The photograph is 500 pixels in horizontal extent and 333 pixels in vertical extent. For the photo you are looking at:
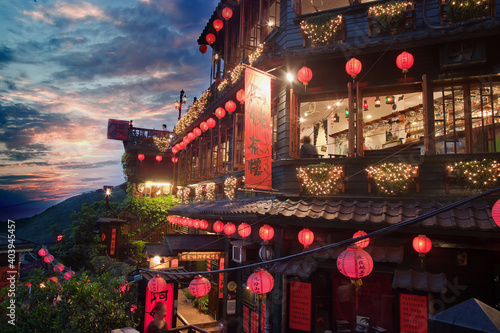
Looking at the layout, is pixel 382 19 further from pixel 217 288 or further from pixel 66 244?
pixel 66 244

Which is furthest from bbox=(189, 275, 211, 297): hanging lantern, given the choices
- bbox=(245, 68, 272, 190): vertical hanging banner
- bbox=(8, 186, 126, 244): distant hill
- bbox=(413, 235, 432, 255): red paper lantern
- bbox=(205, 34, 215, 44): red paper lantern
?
bbox=(8, 186, 126, 244): distant hill

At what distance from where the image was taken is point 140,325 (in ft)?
33.0

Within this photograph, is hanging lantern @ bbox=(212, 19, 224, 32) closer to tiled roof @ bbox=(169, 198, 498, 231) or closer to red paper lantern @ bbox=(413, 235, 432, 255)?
tiled roof @ bbox=(169, 198, 498, 231)

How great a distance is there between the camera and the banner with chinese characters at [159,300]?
33.6 ft

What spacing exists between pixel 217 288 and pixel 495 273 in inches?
446

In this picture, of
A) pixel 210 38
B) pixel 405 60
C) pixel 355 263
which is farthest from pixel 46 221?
pixel 405 60

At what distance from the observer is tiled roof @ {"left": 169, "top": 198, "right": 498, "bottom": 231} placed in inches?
284

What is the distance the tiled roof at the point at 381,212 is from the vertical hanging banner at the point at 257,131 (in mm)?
981

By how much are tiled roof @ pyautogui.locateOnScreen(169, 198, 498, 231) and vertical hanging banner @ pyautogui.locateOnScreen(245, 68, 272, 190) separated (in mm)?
981

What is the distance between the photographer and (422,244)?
7.76 meters

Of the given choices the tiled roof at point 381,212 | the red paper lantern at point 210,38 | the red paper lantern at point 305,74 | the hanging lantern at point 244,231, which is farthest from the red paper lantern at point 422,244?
the red paper lantern at point 210,38

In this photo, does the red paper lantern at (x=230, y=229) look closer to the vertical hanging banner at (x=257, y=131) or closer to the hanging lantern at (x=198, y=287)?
the hanging lantern at (x=198, y=287)

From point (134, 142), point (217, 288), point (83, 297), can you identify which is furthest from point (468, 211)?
point (134, 142)

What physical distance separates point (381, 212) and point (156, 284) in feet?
24.0
